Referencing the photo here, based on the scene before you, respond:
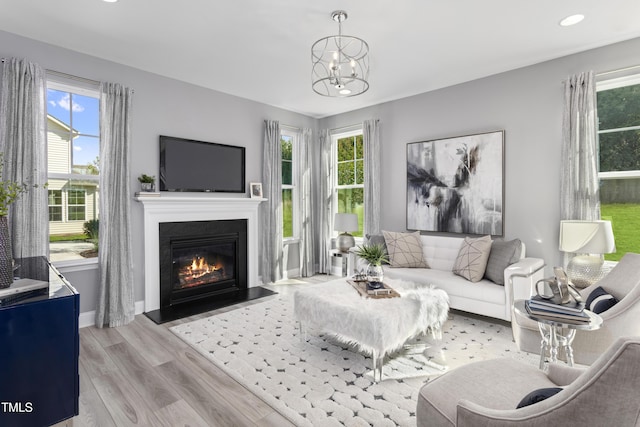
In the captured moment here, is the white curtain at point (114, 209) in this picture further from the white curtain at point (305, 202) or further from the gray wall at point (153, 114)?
the white curtain at point (305, 202)

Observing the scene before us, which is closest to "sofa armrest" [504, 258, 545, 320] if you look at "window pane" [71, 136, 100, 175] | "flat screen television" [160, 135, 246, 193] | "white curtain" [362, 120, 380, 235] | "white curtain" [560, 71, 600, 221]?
"white curtain" [560, 71, 600, 221]

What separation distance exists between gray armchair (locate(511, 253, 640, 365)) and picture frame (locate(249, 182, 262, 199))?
3560 millimetres

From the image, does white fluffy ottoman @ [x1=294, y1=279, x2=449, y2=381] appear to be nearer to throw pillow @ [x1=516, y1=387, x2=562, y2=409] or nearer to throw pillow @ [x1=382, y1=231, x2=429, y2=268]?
throw pillow @ [x1=382, y1=231, x2=429, y2=268]

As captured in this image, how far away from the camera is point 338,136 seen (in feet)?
18.6

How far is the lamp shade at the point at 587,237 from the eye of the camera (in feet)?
9.39

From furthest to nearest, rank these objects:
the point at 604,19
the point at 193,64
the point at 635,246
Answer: the point at 193,64
the point at 635,246
the point at 604,19

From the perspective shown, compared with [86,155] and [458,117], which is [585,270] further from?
[86,155]

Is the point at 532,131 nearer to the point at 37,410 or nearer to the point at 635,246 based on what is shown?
the point at 635,246

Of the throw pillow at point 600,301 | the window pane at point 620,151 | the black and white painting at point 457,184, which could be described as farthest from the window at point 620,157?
the throw pillow at point 600,301

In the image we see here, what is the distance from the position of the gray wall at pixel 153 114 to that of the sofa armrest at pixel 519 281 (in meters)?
3.49

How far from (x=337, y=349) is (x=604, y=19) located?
3561 millimetres

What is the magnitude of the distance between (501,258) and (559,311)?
1582 mm

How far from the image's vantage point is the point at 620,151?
323cm

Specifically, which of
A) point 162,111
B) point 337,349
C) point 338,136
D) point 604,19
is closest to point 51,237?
point 162,111
